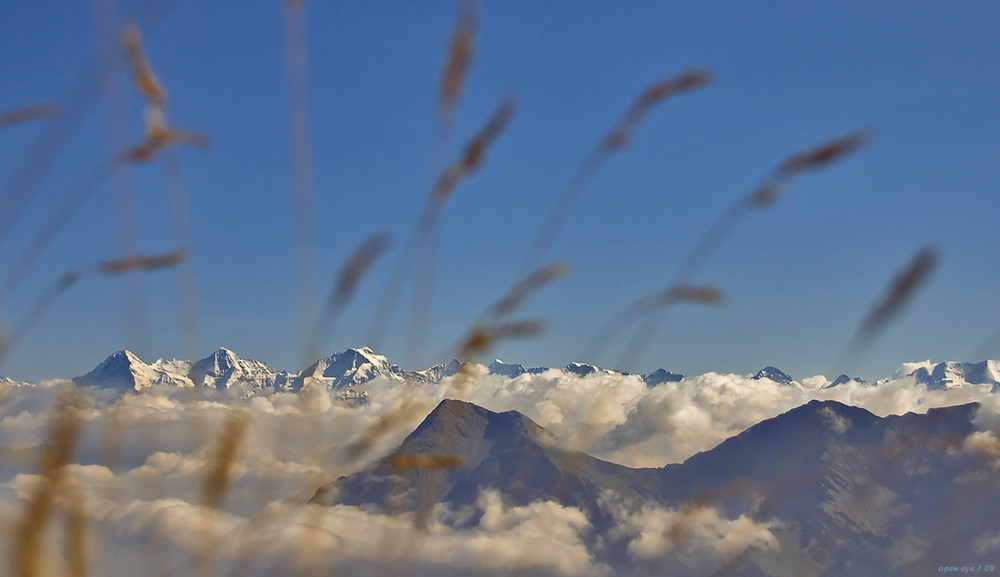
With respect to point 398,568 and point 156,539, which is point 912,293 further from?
point 156,539

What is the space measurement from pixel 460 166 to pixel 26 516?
1284mm

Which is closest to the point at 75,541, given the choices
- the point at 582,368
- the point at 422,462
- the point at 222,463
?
the point at 222,463

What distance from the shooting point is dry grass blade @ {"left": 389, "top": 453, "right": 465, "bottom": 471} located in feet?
5.78

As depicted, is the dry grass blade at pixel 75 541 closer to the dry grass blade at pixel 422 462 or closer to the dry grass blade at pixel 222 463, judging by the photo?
the dry grass blade at pixel 222 463

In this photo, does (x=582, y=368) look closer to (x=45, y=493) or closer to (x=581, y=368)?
(x=581, y=368)

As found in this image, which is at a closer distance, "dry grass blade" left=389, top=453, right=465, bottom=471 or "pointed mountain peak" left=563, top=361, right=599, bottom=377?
"dry grass blade" left=389, top=453, right=465, bottom=471

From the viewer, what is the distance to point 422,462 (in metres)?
1.75

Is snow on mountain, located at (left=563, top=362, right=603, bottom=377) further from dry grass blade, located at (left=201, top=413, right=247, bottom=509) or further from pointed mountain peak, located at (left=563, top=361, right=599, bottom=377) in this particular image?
dry grass blade, located at (left=201, top=413, right=247, bottom=509)

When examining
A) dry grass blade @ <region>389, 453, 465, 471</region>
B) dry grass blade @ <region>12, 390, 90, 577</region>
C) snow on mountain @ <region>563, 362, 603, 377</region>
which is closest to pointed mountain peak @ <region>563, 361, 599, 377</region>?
snow on mountain @ <region>563, 362, 603, 377</region>

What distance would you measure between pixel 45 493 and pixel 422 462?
2.73 ft

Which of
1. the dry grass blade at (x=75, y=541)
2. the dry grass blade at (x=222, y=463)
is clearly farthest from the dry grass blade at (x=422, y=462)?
the dry grass blade at (x=75, y=541)

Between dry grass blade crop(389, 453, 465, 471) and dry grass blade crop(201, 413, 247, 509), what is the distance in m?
0.39

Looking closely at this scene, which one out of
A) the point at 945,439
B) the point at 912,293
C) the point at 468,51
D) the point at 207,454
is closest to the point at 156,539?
the point at 207,454

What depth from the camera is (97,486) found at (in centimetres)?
215
